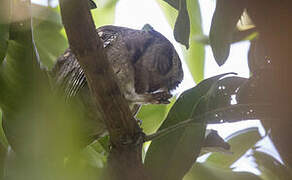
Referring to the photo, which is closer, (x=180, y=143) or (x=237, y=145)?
(x=180, y=143)

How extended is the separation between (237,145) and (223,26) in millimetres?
308

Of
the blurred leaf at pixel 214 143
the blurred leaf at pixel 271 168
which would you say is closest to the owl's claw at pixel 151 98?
the blurred leaf at pixel 214 143

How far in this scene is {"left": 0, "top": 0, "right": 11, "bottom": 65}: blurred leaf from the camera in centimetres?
84

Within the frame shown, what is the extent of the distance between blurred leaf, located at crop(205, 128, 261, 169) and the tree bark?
0.25 m

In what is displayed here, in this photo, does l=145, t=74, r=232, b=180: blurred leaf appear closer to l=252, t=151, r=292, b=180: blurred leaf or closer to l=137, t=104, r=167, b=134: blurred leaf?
l=252, t=151, r=292, b=180: blurred leaf

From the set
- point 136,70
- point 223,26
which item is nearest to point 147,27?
point 136,70

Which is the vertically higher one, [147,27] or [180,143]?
[147,27]

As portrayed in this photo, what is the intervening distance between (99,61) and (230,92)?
0.33 meters

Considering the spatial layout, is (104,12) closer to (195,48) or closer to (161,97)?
(195,48)

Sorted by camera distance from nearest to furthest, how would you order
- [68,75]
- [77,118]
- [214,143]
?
[214,143] → [77,118] → [68,75]

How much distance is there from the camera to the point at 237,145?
1.11 metres

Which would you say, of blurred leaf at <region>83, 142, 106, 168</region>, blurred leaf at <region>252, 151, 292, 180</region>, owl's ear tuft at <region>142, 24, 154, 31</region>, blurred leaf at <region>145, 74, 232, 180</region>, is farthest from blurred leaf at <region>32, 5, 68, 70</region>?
blurred leaf at <region>252, 151, 292, 180</region>

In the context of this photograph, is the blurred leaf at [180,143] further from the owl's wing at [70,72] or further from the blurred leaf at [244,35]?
the owl's wing at [70,72]

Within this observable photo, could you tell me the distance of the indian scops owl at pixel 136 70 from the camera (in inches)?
44.6
